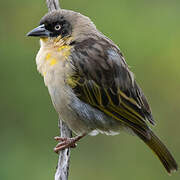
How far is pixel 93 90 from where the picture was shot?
784 cm

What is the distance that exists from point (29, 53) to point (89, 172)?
6.61 ft

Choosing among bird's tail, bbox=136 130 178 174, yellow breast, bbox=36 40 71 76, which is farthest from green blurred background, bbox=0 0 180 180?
yellow breast, bbox=36 40 71 76

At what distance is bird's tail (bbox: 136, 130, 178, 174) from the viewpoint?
7981 millimetres

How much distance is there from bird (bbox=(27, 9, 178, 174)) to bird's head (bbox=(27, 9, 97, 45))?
Result: 0.17ft

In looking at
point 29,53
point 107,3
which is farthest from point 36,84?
point 107,3

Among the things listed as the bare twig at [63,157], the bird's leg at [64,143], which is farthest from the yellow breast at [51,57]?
the bird's leg at [64,143]

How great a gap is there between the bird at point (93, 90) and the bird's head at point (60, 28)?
53 millimetres

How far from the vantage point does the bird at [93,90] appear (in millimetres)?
7812

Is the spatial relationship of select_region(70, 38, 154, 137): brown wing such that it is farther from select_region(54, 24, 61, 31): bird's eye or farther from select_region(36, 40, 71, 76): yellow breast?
select_region(54, 24, 61, 31): bird's eye

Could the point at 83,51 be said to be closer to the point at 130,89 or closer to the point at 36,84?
the point at 130,89

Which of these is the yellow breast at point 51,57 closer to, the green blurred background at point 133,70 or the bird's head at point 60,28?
the bird's head at point 60,28

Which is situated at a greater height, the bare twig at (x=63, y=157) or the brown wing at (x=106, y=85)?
the brown wing at (x=106, y=85)

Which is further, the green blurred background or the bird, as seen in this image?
the green blurred background

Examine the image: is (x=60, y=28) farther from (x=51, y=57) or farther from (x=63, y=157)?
(x=63, y=157)
